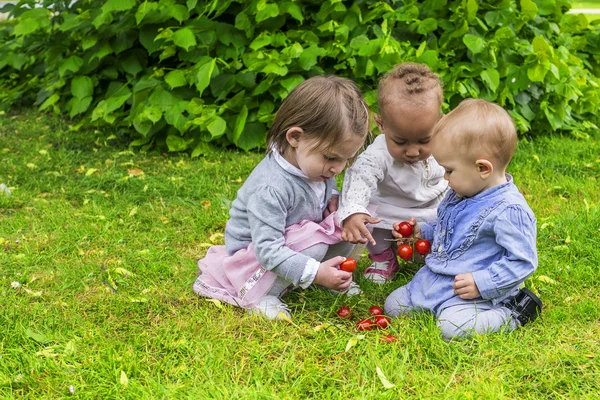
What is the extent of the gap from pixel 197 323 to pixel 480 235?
1.25 m

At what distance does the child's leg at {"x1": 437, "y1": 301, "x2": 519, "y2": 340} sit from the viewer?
9.64 ft

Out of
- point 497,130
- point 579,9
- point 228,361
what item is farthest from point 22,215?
point 579,9

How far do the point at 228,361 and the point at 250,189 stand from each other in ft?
2.59

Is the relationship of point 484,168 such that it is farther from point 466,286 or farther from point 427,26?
→ point 427,26

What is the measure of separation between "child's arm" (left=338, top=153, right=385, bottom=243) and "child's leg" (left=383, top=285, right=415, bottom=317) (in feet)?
0.92

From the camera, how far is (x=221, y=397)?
8.31 ft

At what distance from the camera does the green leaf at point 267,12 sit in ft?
17.6

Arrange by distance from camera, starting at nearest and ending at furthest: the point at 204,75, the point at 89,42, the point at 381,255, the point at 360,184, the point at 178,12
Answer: the point at 360,184 → the point at 381,255 → the point at 204,75 → the point at 178,12 → the point at 89,42

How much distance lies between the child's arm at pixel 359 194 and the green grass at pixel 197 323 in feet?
1.14

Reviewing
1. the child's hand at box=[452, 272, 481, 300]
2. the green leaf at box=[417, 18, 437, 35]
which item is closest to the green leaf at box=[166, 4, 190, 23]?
the green leaf at box=[417, 18, 437, 35]

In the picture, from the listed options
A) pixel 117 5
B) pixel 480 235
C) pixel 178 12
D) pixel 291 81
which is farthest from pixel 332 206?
pixel 117 5

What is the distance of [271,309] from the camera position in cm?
321

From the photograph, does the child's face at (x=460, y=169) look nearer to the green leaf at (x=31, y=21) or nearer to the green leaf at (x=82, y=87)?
the green leaf at (x=82, y=87)

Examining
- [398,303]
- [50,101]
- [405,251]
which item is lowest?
[50,101]
